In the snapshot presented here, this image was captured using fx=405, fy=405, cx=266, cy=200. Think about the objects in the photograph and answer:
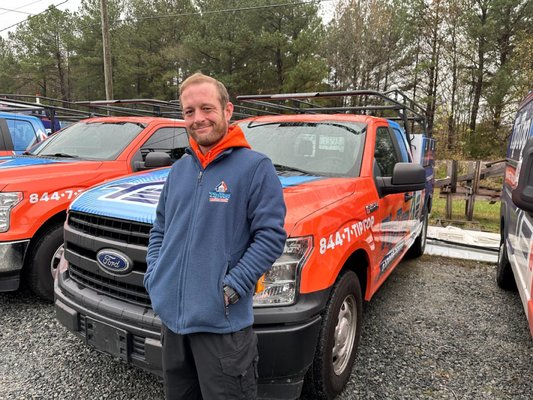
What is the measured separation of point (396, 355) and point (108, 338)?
2184 mm

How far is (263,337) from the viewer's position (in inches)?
79.4

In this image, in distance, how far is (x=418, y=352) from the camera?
327cm

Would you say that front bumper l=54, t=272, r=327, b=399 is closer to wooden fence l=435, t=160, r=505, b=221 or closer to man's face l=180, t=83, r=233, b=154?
man's face l=180, t=83, r=233, b=154

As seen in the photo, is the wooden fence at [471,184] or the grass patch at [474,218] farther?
the wooden fence at [471,184]

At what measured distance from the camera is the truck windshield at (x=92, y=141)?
4.70m

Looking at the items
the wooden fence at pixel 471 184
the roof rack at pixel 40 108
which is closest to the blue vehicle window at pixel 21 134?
the roof rack at pixel 40 108

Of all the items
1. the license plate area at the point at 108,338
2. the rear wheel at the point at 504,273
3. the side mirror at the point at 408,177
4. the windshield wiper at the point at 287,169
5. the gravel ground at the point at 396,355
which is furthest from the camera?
the rear wheel at the point at 504,273

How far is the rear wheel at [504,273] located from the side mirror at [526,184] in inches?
114

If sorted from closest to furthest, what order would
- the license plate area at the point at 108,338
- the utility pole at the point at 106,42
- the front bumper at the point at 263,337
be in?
1. the front bumper at the point at 263,337
2. the license plate area at the point at 108,338
3. the utility pole at the point at 106,42

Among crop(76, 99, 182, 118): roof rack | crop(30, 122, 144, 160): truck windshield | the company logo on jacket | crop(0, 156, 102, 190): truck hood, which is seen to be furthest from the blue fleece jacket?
crop(76, 99, 182, 118): roof rack

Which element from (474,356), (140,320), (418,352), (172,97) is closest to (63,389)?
(140,320)

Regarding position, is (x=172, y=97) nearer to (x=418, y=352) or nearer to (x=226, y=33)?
(x=226, y=33)

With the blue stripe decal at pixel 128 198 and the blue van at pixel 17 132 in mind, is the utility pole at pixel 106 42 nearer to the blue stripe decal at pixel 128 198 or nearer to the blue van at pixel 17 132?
the blue van at pixel 17 132

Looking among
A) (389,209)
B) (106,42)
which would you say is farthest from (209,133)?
(106,42)
